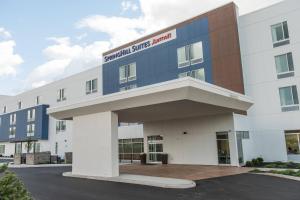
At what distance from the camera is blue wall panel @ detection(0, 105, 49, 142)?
152ft

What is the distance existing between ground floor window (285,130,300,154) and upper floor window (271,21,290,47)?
7976mm

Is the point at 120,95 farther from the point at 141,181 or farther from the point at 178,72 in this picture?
the point at 178,72

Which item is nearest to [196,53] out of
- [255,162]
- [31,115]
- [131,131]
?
[131,131]

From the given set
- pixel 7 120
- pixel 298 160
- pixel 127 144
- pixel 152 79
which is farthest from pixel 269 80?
pixel 7 120

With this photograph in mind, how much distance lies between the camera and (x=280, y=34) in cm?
2527

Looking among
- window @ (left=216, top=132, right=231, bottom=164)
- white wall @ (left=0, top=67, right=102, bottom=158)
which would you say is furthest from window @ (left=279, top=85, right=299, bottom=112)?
white wall @ (left=0, top=67, right=102, bottom=158)

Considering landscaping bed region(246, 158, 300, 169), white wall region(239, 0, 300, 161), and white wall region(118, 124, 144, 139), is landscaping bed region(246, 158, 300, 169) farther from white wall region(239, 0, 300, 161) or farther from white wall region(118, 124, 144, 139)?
white wall region(118, 124, 144, 139)

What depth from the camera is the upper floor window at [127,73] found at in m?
36.0

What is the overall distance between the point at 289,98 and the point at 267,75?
9.41 ft

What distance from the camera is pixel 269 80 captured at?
2542cm

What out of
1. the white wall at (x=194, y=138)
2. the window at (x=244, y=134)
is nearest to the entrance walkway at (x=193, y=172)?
the white wall at (x=194, y=138)

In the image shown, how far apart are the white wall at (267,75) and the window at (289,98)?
34 centimetres

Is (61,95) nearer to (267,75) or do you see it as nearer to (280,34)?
(267,75)

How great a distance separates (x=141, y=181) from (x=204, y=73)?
16.6 metres
